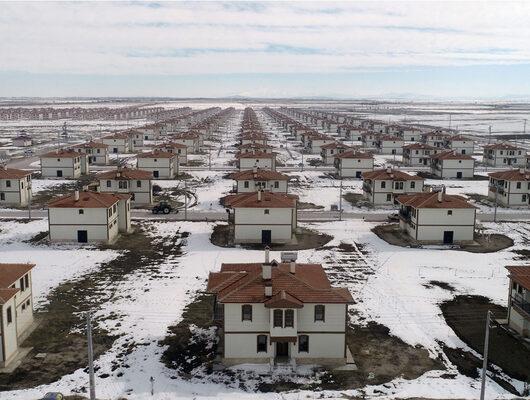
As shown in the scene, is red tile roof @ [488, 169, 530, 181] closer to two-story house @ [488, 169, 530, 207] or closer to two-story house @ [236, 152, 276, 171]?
two-story house @ [488, 169, 530, 207]

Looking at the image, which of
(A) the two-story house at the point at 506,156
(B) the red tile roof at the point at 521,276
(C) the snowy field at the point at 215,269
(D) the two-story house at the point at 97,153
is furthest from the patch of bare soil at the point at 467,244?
(D) the two-story house at the point at 97,153

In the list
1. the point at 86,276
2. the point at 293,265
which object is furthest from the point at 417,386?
the point at 86,276

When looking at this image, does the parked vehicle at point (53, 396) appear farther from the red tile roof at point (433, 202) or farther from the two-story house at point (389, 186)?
the two-story house at point (389, 186)

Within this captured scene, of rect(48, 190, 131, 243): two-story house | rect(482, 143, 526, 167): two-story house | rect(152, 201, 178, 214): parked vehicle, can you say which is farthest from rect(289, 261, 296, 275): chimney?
rect(482, 143, 526, 167): two-story house

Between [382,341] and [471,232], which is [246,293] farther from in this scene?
[471,232]

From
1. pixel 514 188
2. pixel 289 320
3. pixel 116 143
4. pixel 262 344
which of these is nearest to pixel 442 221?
pixel 514 188
